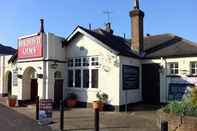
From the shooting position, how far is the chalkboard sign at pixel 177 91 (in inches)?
757

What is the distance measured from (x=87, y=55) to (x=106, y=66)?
6.30ft

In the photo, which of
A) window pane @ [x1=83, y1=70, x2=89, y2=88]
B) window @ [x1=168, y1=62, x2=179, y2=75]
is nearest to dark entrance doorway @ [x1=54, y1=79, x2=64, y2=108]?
window pane @ [x1=83, y1=70, x2=89, y2=88]

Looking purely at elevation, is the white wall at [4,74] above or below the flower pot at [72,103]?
above

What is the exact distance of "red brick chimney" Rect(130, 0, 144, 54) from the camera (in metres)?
21.6

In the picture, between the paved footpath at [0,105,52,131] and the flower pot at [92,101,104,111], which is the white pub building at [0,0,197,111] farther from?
the paved footpath at [0,105,52,131]

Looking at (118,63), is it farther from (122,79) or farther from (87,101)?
(87,101)

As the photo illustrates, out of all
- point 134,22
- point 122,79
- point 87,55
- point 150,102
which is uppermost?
point 134,22

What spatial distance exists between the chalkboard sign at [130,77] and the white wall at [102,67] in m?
0.85

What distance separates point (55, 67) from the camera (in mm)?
19812

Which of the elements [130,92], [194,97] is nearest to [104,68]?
[130,92]

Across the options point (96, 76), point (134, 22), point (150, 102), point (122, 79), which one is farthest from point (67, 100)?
point (134, 22)

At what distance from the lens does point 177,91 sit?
64.1 feet

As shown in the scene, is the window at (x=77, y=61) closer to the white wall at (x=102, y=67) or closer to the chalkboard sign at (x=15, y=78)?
the white wall at (x=102, y=67)

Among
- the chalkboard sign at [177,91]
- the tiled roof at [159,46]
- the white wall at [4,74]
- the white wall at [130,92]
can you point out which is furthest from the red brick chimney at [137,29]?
the white wall at [4,74]
